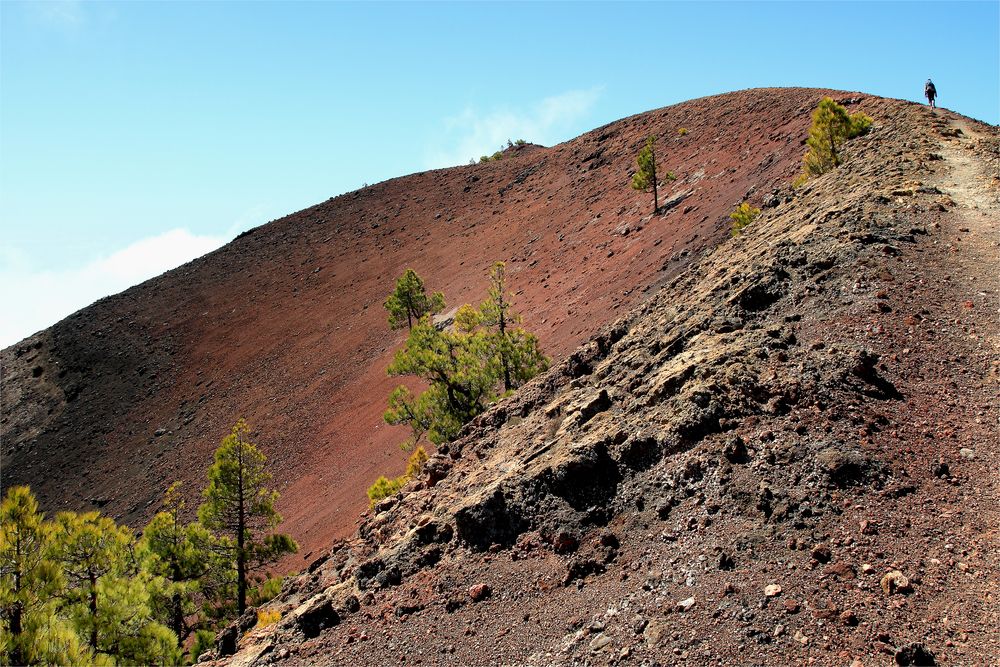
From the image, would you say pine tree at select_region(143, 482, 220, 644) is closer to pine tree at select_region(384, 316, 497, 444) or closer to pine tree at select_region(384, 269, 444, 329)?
pine tree at select_region(384, 316, 497, 444)

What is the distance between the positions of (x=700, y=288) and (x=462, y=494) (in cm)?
690

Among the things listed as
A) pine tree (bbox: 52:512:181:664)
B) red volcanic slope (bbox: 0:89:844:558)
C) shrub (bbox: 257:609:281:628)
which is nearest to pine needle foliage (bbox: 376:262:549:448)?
red volcanic slope (bbox: 0:89:844:558)

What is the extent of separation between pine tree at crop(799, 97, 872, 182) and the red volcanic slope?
3.88 m

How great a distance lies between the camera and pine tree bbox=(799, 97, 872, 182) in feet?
69.0

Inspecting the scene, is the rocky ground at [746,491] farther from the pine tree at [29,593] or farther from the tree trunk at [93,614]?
the pine tree at [29,593]

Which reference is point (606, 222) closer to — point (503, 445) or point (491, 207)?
→ point (491, 207)

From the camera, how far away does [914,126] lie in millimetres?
19828

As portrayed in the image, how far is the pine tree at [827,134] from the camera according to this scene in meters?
21.0

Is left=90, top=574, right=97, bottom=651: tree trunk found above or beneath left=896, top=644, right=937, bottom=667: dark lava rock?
above

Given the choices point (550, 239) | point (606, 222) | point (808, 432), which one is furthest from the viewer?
point (550, 239)

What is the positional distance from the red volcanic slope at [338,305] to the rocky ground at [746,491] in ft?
38.4

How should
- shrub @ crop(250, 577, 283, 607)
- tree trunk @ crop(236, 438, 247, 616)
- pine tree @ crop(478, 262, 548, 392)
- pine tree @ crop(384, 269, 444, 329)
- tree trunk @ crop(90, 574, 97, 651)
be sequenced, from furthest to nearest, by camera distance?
pine tree @ crop(384, 269, 444, 329), pine tree @ crop(478, 262, 548, 392), tree trunk @ crop(236, 438, 247, 616), shrub @ crop(250, 577, 283, 607), tree trunk @ crop(90, 574, 97, 651)

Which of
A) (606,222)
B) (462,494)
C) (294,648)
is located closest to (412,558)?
(462,494)

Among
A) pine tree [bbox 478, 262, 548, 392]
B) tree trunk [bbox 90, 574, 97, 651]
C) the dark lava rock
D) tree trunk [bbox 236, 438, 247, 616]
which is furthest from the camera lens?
pine tree [bbox 478, 262, 548, 392]
